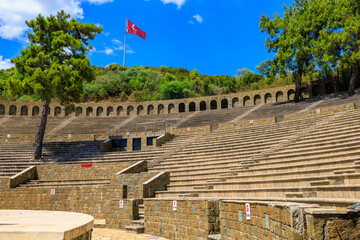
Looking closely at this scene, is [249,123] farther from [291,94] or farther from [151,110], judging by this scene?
[151,110]

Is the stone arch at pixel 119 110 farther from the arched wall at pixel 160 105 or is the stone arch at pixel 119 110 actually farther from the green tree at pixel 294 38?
the green tree at pixel 294 38

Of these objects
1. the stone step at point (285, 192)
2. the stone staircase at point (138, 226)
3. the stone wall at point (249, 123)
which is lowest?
the stone staircase at point (138, 226)

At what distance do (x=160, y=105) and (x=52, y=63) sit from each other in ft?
55.8

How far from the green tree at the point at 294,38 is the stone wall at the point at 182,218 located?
22446 millimetres

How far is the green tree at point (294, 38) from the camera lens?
91.4ft

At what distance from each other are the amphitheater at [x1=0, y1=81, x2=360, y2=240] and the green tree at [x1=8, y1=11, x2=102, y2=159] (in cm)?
409

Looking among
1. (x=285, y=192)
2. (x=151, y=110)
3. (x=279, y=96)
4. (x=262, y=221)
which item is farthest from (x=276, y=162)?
(x=151, y=110)

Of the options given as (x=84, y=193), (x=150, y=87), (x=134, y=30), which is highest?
(x=134, y=30)

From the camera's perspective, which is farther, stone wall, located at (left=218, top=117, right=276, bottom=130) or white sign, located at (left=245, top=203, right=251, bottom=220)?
stone wall, located at (left=218, top=117, right=276, bottom=130)

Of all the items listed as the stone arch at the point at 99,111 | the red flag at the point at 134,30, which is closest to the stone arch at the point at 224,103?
the stone arch at the point at 99,111

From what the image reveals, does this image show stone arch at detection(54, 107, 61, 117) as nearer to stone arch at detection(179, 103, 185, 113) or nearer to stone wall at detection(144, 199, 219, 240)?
stone arch at detection(179, 103, 185, 113)

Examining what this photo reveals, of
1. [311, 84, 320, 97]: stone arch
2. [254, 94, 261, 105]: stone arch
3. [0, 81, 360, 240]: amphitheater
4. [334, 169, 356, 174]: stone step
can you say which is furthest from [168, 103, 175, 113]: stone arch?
[334, 169, 356, 174]: stone step

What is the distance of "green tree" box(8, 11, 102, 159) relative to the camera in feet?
68.2

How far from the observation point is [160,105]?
122 feet
